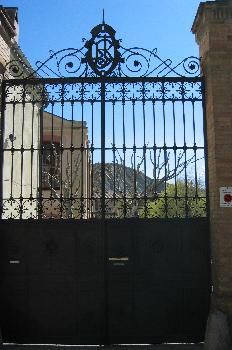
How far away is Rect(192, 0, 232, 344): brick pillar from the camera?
6.40 m

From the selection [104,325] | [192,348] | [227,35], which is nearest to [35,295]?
[104,325]

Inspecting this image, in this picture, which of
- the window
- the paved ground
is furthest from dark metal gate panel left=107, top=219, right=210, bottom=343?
the window

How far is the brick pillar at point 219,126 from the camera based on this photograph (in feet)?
21.0

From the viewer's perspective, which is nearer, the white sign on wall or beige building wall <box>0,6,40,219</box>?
the white sign on wall

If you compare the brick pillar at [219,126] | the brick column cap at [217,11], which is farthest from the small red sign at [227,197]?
the brick column cap at [217,11]

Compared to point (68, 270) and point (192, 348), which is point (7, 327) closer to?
point (68, 270)

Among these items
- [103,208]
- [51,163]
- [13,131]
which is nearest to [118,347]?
[103,208]

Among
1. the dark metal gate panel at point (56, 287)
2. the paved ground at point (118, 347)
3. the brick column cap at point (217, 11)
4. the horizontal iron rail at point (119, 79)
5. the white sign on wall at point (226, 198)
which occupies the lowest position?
the paved ground at point (118, 347)

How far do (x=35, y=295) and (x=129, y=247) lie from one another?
166 cm

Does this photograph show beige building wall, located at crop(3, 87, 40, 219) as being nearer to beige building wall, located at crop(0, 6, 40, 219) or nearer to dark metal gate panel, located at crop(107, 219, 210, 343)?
beige building wall, located at crop(0, 6, 40, 219)

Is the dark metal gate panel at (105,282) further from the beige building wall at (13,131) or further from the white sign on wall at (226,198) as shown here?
the beige building wall at (13,131)

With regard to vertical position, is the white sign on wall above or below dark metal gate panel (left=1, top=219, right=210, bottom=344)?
above

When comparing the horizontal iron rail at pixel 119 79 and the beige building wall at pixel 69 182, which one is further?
the horizontal iron rail at pixel 119 79

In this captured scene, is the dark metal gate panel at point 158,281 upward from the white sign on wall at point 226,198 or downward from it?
downward
